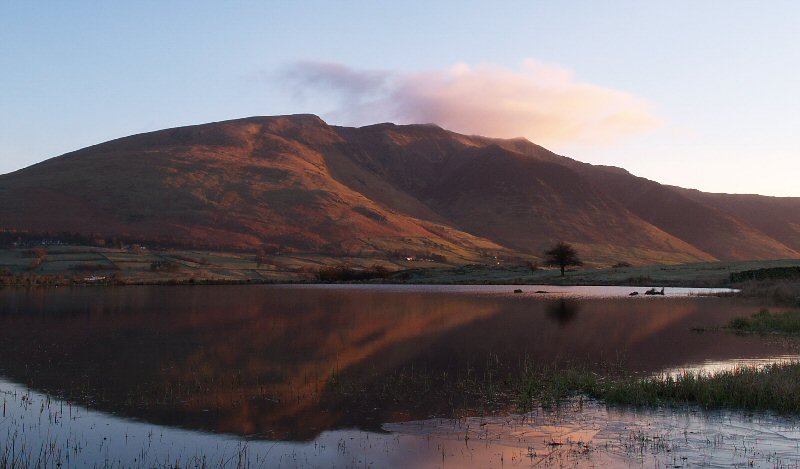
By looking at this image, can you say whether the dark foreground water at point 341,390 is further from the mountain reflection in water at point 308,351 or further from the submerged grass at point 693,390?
the submerged grass at point 693,390

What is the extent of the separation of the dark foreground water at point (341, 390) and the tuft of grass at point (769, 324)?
2.12 m

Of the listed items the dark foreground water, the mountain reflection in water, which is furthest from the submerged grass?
the mountain reflection in water

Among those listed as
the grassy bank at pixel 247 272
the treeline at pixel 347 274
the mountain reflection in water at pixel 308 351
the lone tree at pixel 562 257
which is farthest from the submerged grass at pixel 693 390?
the treeline at pixel 347 274

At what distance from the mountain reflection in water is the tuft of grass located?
2183mm

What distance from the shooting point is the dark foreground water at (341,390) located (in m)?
16.8

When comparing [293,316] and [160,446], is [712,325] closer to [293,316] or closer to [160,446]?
[293,316]

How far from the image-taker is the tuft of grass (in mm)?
40562

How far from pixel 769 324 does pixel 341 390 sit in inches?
1175

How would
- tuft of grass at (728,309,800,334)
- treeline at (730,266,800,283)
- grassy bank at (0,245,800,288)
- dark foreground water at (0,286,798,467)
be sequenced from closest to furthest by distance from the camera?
1. dark foreground water at (0,286,798,467)
2. tuft of grass at (728,309,800,334)
3. treeline at (730,266,800,283)
4. grassy bank at (0,245,800,288)

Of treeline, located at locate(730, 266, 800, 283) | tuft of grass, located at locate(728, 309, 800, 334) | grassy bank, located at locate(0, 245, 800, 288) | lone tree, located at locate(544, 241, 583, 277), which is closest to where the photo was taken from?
tuft of grass, located at locate(728, 309, 800, 334)

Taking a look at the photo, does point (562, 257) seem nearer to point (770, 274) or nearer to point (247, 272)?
point (770, 274)

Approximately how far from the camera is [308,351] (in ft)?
111

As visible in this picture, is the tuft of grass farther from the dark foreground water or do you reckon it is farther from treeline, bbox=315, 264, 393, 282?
treeline, bbox=315, 264, 393, 282

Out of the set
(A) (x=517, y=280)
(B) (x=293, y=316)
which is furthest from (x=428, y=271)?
(B) (x=293, y=316)
